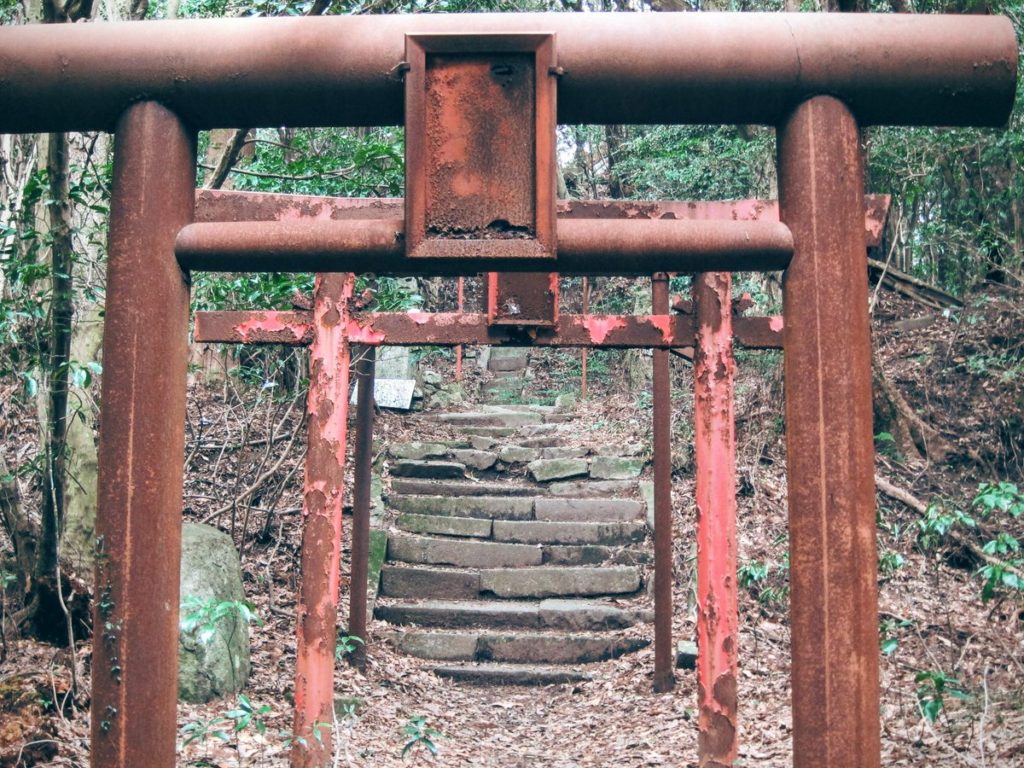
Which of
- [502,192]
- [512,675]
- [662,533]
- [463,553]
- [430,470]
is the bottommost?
[512,675]

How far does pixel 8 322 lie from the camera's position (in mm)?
4293

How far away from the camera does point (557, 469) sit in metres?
10.3

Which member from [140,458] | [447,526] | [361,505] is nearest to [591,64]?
[140,458]

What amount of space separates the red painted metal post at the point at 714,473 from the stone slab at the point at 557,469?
486cm

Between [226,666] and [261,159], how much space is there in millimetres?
4807

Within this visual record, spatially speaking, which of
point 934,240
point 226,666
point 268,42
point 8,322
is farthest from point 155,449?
point 934,240

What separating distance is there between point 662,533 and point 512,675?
177cm

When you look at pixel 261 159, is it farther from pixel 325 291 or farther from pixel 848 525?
pixel 848 525

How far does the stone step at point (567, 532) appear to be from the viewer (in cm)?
920

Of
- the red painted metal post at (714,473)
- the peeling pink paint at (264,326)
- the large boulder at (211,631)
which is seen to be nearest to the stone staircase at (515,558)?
the large boulder at (211,631)

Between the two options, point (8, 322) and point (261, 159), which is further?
point (261, 159)

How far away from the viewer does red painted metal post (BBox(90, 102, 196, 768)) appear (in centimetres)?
185

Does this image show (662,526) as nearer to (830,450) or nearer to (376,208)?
(376,208)

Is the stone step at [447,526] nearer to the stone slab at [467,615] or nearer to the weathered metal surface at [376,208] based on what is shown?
the stone slab at [467,615]
